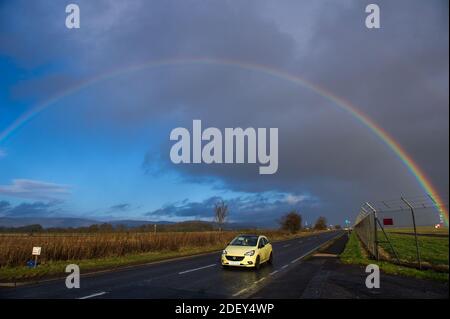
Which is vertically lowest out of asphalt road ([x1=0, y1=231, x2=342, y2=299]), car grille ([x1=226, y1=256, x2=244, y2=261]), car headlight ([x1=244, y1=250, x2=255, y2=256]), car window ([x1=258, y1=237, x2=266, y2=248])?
asphalt road ([x1=0, y1=231, x2=342, y2=299])

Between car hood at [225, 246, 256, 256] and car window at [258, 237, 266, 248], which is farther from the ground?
car window at [258, 237, 266, 248]

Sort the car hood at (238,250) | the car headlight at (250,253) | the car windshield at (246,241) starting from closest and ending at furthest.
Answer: the car headlight at (250,253) → the car hood at (238,250) → the car windshield at (246,241)

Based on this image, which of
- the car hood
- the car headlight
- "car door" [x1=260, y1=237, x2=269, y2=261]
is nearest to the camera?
the car headlight

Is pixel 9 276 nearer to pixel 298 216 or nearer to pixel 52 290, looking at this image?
pixel 52 290

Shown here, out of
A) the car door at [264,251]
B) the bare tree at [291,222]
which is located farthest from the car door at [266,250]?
the bare tree at [291,222]

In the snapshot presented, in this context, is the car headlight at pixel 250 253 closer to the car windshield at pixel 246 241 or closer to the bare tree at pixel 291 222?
the car windshield at pixel 246 241

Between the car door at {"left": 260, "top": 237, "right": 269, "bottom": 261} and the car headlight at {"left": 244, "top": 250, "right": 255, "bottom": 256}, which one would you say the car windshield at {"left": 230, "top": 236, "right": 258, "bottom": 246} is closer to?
the car door at {"left": 260, "top": 237, "right": 269, "bottom": 261}

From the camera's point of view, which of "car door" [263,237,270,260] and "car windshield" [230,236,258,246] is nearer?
"car windshield" [230,236,258,246]

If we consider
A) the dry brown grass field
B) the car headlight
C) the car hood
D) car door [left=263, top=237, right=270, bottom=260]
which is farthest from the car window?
the dry brown grass field

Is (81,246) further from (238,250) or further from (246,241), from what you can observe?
(238,250)

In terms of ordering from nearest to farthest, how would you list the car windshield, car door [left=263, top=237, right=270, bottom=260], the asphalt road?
the asphalt road
the car windshield
car door [left=263, top=237, right=270, bottom=260]

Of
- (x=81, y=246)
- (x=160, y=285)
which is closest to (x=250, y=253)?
(x=160, y=285)
